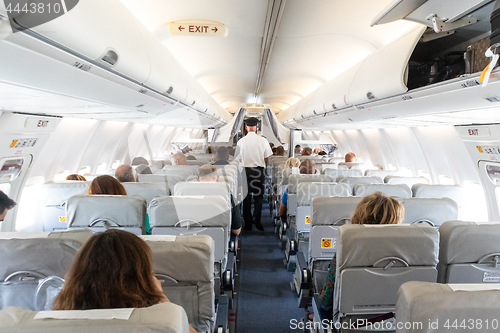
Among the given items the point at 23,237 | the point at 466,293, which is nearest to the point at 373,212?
the point at 466,293

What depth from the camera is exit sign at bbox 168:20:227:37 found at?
4.32 metres

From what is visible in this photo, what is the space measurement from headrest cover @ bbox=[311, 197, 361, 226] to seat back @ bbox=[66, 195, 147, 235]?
1657mm

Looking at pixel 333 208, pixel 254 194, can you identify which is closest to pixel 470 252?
pixel 333 208

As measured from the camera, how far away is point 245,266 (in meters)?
5.37

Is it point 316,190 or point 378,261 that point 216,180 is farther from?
point 378,261

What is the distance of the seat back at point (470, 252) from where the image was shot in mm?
2229

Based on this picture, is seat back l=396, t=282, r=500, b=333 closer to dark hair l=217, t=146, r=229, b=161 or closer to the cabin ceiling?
the cabin ceiling

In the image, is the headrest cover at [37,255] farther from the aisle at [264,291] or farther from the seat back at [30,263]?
the aisle at [264,291]

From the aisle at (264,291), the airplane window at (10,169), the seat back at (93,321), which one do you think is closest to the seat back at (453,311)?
the seat back at (93,321)

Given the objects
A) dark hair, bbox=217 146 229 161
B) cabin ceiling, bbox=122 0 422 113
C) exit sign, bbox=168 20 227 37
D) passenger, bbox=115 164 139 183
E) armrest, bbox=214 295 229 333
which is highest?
cabin ceiling, bbox=122 0 422 113

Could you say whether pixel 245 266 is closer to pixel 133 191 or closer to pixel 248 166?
pixel 133 191

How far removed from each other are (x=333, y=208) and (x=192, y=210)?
1356mm

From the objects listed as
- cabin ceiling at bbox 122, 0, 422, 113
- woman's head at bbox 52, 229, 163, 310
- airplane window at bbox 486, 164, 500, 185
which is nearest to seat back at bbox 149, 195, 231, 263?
woman's head at bbox 52, 229, 163, 310

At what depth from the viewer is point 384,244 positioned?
215 cm
